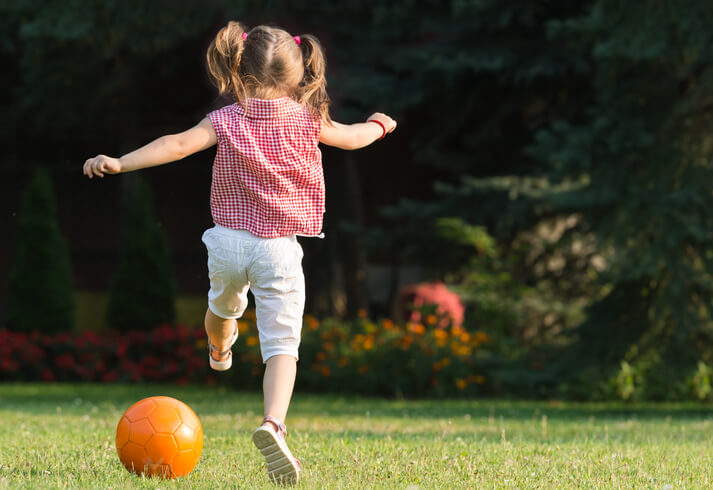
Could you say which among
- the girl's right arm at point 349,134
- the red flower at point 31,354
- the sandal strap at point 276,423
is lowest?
the red flower at point 31,354

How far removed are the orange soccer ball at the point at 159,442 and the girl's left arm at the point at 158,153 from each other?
1.01 metres

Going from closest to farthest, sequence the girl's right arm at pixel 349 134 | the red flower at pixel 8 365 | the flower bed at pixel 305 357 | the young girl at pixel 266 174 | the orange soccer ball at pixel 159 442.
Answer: the orange soccer ball at pixel 159 442
the young girl at pixel 266 174
the girl's right arm at pixel 349 134
the flower bed at pixel 305 357
the red flower at pixel 8 365

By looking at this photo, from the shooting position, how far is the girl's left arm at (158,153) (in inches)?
146

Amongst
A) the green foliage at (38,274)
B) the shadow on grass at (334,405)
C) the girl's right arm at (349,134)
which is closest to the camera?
the girl's right arm at (349,134)

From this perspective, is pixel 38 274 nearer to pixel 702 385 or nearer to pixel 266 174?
pixel 702 385

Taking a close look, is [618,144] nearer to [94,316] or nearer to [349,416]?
[349,416]

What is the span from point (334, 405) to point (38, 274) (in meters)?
5.42

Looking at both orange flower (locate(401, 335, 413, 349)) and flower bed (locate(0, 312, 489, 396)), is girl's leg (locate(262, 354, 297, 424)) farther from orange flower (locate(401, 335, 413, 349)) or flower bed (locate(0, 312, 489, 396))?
orange flower (locate(401, 335, 413, 349))

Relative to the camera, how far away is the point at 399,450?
4684 mm

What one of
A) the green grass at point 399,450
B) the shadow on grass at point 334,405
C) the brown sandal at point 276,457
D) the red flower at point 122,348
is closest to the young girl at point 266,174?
the brown sandal at point 276,457

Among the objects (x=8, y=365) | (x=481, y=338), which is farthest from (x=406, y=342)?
(x=8, y=365)

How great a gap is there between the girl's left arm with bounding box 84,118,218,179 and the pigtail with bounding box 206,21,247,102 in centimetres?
20

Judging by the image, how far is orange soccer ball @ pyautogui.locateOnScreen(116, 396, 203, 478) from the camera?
12.8 feet

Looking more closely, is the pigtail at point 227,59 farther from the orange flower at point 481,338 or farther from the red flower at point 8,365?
the red flower at point 8,365
